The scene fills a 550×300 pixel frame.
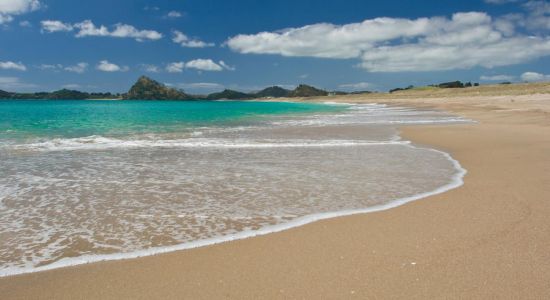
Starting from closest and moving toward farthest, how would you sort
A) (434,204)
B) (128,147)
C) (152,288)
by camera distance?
(152,288), (434,204), (128,147)

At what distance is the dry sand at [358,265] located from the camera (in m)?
3.98

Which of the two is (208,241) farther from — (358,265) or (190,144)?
(190,144)

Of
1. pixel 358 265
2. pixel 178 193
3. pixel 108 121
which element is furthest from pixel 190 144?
pixel 108 121

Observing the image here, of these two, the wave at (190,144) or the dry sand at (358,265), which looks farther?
the wave at (190,144)

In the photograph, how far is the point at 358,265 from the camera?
4520 millimetres

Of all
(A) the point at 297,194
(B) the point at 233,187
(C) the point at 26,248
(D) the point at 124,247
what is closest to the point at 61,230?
(C) the point at 26,248

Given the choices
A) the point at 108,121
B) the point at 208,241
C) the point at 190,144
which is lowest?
the point at 208,241

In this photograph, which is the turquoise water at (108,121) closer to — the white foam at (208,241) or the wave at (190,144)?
the wave at (190,144)

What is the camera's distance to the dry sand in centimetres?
398

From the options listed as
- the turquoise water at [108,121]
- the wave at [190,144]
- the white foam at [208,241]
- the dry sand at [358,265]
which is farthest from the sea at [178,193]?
the turquoise water at [108,121]

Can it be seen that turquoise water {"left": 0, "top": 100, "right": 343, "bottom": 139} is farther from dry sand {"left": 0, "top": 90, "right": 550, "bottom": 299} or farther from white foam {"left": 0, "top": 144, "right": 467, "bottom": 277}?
dry sand {"left": 0, "top": 90, "right": 550, "bottom": 299}

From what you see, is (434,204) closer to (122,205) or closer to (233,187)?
(233,187)

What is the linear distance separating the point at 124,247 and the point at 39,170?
24.3ft

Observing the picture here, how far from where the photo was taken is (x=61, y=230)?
6.02 meters
